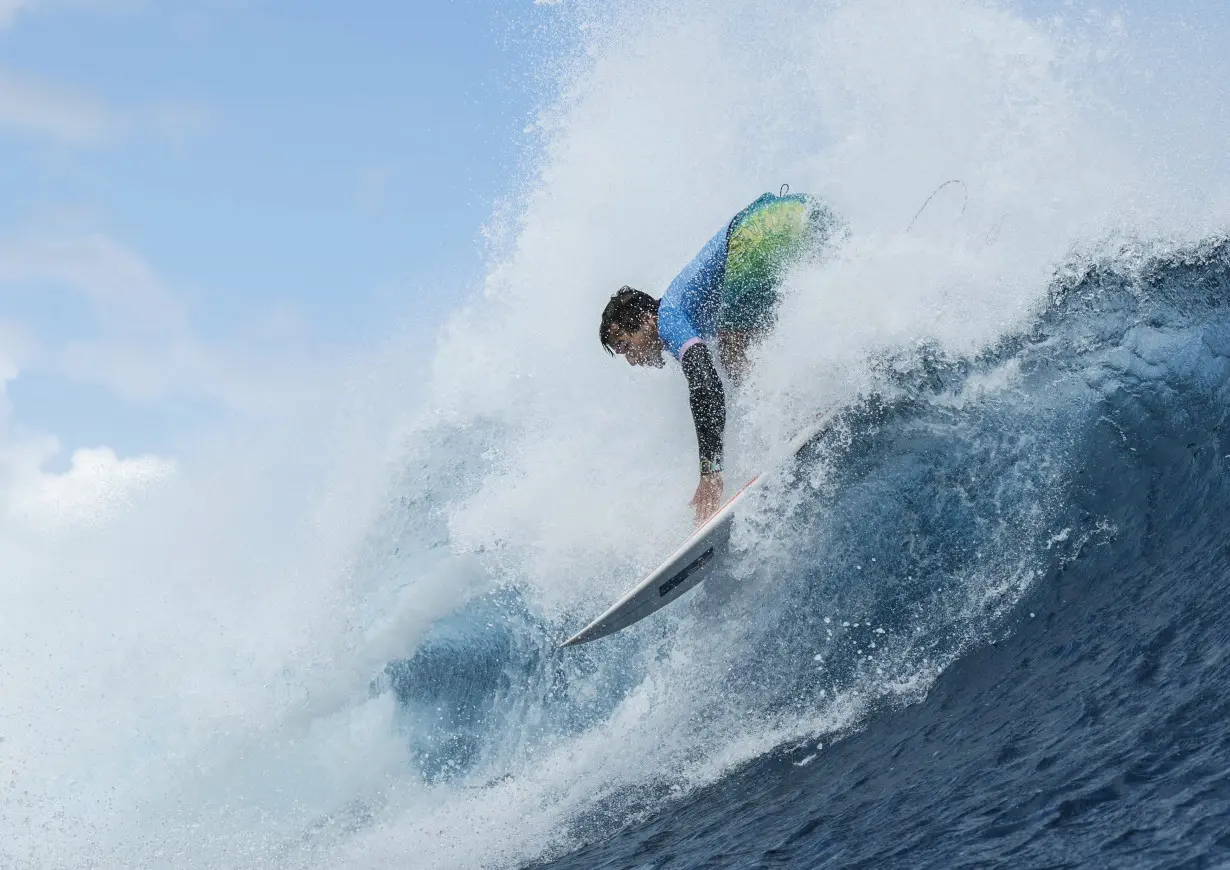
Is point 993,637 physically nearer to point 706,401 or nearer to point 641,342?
point 706,401

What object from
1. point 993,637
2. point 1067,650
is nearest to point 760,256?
point 993,637

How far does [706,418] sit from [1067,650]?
2.18 metres

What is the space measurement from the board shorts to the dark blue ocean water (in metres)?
0.86

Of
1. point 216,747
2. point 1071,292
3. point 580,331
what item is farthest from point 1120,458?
point 216,747

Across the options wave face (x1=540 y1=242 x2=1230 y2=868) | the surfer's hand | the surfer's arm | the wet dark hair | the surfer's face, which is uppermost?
the wet dark hair

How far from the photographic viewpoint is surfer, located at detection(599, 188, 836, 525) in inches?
215

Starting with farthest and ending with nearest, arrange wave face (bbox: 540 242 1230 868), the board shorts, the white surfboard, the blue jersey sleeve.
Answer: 1. the board shorts
2. the blue jersey sleeve
3. the white surfboard
4. wave face (bbox: 540 242 1230 868)

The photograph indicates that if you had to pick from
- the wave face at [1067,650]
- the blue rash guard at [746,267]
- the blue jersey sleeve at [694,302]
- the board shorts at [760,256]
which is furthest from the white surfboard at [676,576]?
the board shorts at [760,256]

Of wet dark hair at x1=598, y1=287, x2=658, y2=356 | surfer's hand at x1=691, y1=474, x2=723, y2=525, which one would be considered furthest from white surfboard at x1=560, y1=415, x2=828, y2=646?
wet dark hair at x1=598, y1=287, x2=658, y2=356

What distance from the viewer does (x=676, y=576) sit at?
201 inches

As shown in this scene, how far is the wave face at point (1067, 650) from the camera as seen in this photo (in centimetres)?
230

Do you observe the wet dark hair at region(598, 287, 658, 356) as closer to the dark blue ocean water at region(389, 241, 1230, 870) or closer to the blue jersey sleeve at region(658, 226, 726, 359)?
the blue jersey sleeve at region(658, 226, 726, 359)

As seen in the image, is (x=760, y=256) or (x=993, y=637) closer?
(x=993, y=637)

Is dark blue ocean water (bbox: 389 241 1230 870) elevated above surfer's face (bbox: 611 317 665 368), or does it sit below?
below
